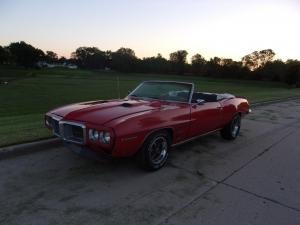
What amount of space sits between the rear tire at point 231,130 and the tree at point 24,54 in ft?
326

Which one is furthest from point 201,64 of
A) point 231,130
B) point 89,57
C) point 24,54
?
point 231,130

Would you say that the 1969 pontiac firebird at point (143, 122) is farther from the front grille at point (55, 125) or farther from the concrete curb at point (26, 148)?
the concrete curb at point (26, 148)

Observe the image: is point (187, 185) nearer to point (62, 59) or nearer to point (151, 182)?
point (151, 182)

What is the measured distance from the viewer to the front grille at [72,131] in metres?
4.23

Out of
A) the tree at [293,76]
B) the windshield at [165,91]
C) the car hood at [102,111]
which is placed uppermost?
the windshield at [165,91]

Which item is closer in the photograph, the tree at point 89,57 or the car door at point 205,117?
the car door at point 205,117

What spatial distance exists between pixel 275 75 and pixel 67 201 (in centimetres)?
8371

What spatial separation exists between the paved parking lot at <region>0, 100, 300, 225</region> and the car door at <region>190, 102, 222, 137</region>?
1.53ft

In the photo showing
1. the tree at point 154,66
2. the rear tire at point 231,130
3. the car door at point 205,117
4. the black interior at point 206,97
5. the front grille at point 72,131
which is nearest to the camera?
the front grille at point 72,131

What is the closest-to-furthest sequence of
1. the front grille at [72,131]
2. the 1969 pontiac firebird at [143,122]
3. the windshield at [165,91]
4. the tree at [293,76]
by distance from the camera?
the 1969 pontiac firebird at [143,122] → the front grille at [72,131] → the windshield at [165,91] → the tree at [293,76]

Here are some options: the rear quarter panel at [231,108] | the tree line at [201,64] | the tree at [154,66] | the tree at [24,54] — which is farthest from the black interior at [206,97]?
the tree at [24,54]

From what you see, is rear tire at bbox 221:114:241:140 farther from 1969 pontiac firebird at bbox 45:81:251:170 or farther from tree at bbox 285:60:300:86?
tree at bbox 285:60:300:86

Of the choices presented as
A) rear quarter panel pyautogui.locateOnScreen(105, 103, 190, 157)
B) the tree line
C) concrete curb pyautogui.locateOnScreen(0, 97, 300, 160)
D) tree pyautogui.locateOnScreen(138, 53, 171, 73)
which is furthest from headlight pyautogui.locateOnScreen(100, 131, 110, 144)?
tree pyautogui.locateOnScreen(138, 53, 171, 73)

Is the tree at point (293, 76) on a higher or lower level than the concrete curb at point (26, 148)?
lower
